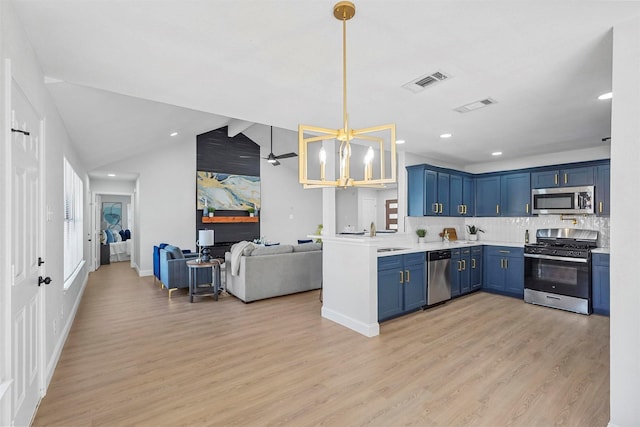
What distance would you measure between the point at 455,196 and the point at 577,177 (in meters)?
1.79

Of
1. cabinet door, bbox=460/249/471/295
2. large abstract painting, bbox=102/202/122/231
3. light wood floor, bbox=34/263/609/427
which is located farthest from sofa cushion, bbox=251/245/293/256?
large abstract painting, bbox=102/202/122/231

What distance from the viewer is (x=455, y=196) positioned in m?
5.87

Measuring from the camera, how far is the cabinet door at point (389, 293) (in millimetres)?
3922

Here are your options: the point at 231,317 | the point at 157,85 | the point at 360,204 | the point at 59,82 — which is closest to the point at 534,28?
the point at 157,85

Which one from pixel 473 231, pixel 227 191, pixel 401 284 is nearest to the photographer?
pixel 401 284

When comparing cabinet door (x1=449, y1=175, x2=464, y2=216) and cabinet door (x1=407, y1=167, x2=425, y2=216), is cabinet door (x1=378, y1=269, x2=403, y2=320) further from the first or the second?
cabinet door (x1=449, y1=175, x2=464, y2=216)

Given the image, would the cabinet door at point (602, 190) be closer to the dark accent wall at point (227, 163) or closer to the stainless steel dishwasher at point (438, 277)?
the stainless steel dishwasher at point (438, 277)

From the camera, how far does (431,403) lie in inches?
92.2

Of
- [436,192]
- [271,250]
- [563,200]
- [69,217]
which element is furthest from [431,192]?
[69,217]

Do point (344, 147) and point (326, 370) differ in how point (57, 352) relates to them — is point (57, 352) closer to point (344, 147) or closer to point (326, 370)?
point (326, 370)

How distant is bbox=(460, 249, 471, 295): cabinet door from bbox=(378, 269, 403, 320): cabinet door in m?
1.67

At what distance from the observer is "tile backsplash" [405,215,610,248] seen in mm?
4965

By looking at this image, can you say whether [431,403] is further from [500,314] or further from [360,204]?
[360,204]

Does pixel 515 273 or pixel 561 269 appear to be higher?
pixel 561 269
